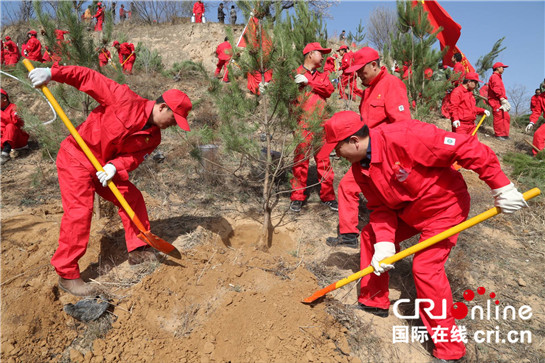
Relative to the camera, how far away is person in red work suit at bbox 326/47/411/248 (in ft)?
11.1

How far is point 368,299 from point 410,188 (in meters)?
1.02

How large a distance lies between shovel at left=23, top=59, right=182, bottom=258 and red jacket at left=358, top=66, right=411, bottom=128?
2410 mm

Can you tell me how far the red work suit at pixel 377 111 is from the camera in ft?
11.1

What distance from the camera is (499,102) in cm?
919

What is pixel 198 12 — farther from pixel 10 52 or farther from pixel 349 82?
pixel 349 82

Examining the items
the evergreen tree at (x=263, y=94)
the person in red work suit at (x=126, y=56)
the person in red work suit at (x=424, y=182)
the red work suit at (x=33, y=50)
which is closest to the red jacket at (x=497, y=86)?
the evergreen tree at (x=263, y=94)

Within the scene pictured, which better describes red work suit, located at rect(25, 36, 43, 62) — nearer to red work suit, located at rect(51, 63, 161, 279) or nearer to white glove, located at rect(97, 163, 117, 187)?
red work suit, located at rect(51, 63, 161, 279)

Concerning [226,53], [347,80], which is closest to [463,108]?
[347,80]

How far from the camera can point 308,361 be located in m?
2.23

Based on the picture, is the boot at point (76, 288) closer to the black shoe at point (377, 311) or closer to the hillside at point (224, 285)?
the hillside at point (224, 285)

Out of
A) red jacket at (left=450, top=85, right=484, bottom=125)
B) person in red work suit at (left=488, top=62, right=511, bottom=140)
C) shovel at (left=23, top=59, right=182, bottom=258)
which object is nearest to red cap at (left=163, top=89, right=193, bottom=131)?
shovel at (left=23, top=59, right=182, bottom=258)

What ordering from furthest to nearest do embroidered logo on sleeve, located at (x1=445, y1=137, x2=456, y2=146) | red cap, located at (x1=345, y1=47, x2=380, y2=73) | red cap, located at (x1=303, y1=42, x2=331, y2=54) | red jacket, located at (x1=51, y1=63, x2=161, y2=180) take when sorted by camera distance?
red cap, located at (x1=303, y1=42, x2=331, y2=54)
red cap, located at (x1=345, y1=47, x2=380, y2=73)
red jacket, located at (x1=51, y1=63, x2=161, y2=180)
embroidered logo on sleeve, located at (x1=445, y1=137, x2=456, y2=146)

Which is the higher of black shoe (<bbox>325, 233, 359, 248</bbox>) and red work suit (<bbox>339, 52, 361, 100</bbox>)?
red work suit (<bbox>339, 52, 361, 100</bbox>)

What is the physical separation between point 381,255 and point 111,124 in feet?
7.63
